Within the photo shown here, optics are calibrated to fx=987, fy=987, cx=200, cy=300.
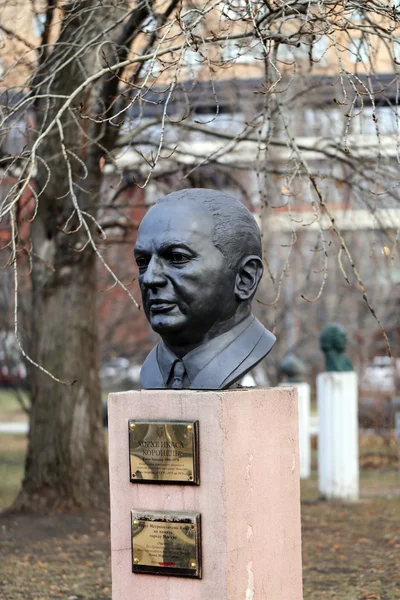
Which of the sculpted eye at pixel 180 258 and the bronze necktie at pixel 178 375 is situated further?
the bronze necktie at pixel 178 375

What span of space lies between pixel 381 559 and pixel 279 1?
17.5ft

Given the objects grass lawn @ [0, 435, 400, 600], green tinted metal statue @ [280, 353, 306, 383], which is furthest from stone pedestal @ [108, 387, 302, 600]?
green tinted metal statue @ [280, 353, 306, 383]

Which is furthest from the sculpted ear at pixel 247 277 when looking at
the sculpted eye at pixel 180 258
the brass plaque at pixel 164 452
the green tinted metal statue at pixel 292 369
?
the green tinted metal statue at pixel 292 369

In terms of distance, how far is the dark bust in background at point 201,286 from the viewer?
17.6ft

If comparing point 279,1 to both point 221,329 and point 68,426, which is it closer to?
point 221,329

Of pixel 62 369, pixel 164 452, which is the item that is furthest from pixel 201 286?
pixel 62 369

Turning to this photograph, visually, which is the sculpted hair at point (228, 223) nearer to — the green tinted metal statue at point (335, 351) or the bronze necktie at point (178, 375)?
the bronze necktie at point (178, 375)

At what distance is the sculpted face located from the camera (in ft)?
17.6

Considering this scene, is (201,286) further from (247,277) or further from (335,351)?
(335,351)

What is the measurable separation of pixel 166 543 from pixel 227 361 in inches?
41.0

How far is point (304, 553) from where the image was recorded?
9.80 m

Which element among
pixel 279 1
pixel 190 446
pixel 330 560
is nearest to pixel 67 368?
pixel 330 560

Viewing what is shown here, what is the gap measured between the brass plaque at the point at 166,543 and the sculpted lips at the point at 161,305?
43.0 inches

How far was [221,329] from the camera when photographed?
5621mm
